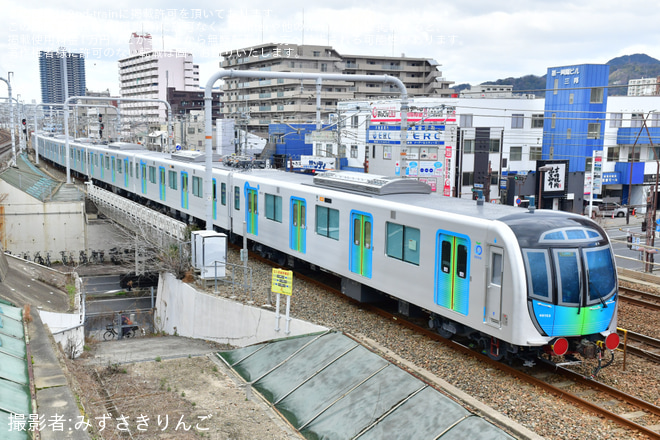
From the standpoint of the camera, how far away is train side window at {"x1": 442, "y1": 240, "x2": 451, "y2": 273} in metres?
9.83

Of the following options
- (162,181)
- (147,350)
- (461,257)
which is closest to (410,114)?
(162,181)

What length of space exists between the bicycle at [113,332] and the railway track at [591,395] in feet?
45.1

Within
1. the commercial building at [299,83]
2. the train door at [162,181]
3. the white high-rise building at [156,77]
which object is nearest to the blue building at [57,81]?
the white high-rise building at [156,77]

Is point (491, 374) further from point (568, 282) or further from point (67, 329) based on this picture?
point (67, 329)

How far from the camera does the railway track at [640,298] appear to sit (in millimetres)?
12812

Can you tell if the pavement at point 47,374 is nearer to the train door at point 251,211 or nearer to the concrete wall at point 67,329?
the concrete wall at point 67,329

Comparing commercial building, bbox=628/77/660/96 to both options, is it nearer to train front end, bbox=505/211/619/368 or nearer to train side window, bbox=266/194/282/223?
train front end, bbox=505/211/619/368

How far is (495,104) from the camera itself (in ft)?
128

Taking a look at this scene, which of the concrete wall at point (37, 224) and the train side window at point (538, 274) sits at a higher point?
the train side window at point (538, 274)

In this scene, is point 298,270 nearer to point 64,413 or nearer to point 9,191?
point 64,413

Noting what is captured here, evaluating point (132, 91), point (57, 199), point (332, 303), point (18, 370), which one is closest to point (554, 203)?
point (332, 303)

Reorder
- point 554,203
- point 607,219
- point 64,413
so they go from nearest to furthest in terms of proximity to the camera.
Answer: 1. point 64,413
2. point 554,203
3. point 607,219

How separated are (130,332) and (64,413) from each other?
15.0 metres

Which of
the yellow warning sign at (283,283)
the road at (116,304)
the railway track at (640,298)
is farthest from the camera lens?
the road at (116,304)
